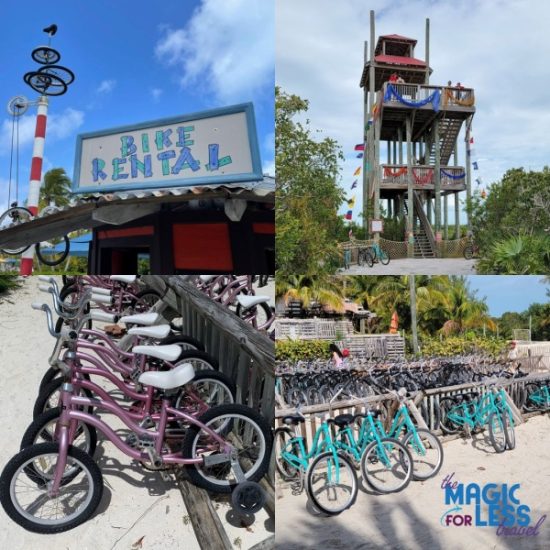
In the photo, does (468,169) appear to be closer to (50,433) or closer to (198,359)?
(198,359)

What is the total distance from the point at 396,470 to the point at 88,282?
6.22 feet

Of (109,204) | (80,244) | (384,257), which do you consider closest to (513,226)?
(384,257)

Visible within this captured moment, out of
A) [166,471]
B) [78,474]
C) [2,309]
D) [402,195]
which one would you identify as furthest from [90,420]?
[402,195]

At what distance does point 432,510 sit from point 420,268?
1.14 m

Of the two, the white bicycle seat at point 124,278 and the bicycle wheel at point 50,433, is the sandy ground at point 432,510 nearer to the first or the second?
the bicycle wheel at point 50,433

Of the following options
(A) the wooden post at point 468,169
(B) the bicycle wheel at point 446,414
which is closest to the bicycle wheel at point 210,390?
(B) the bicycle wheel at point 446,414

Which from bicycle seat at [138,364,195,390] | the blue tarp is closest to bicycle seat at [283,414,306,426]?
bicycle seat at [138,364,195,390]

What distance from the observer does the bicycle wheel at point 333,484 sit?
218 cm

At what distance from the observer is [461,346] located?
2.32m

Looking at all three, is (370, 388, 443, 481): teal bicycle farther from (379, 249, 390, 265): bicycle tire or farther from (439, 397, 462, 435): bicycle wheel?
(379, 249, 390, 265): bicycle tire

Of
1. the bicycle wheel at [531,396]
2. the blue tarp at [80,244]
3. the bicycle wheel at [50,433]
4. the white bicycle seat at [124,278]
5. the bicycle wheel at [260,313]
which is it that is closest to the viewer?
the bicycle wheel at [50,433]

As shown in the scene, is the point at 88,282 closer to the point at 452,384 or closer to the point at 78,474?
the point at 78,474
